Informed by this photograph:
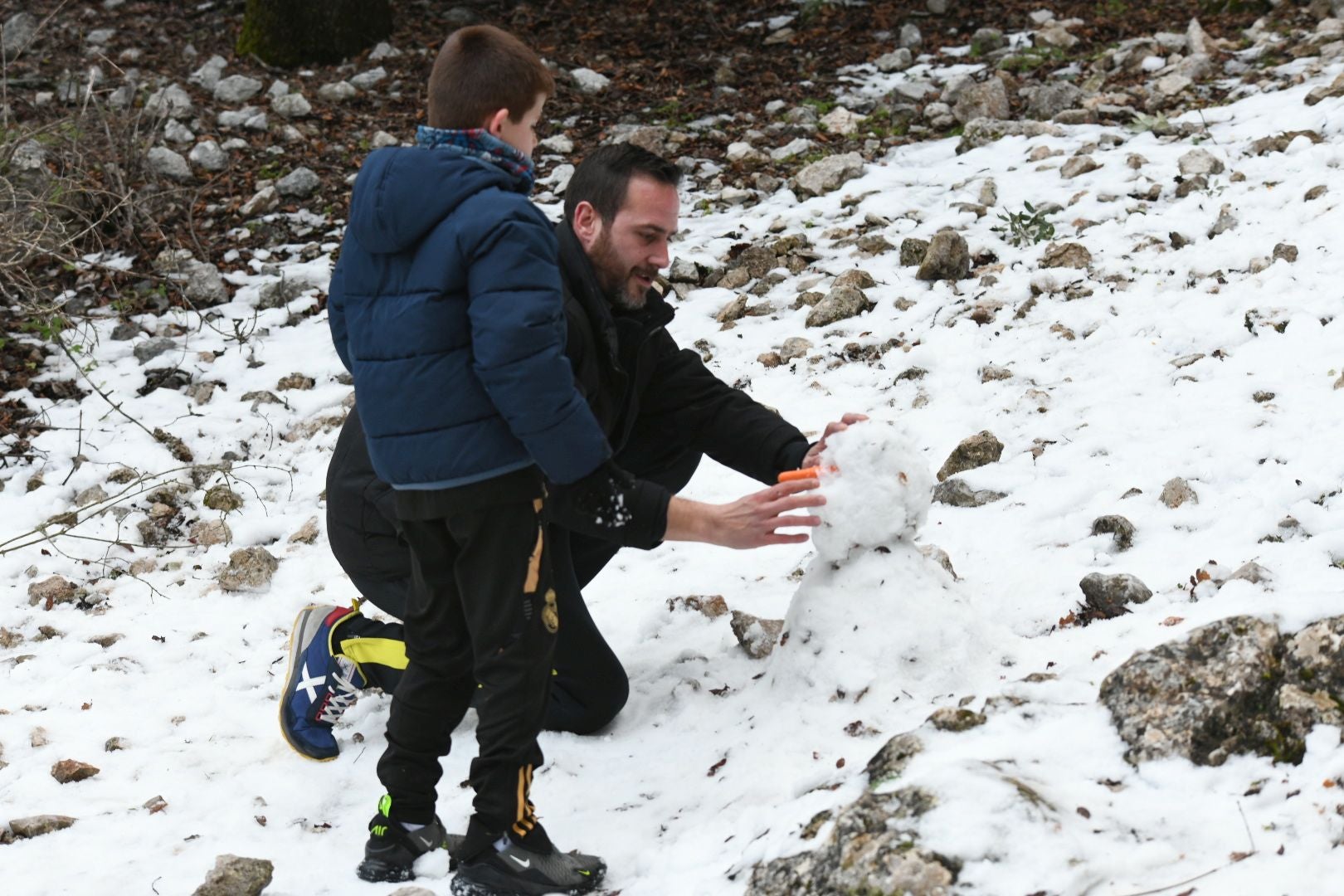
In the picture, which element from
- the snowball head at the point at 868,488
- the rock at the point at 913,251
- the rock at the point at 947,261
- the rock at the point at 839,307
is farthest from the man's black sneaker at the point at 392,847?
the rock at the point at 913,251

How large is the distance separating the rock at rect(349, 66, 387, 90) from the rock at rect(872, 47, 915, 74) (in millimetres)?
3412

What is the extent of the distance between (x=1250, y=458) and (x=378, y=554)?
244cm

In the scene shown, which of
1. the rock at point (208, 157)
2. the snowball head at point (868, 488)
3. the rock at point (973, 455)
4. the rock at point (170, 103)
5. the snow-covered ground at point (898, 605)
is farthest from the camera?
the rock at point (170, 103)

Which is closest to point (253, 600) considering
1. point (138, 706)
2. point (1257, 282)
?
point (138, 706)

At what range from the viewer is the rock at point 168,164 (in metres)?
7.27

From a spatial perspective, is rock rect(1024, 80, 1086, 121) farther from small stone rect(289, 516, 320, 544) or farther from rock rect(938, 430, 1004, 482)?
small stone rect(289, 516, 320, 544)

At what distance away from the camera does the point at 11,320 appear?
19.8 feet

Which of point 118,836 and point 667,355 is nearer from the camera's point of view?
point 118,836

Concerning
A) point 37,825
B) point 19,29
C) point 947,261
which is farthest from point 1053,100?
point 19,29

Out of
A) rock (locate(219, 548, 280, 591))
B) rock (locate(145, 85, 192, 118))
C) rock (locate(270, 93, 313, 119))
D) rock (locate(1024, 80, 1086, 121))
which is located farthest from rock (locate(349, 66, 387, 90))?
rock (locate(219, 548, 280, 591))

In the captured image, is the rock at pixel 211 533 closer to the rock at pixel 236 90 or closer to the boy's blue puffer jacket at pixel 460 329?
the boy's blue puffer jacket at pixel 460 329

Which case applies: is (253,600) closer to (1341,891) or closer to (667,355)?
(667,355)

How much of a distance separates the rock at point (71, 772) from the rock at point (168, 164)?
4.91 meters

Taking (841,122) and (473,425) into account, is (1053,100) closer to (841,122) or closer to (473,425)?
(841,122)
